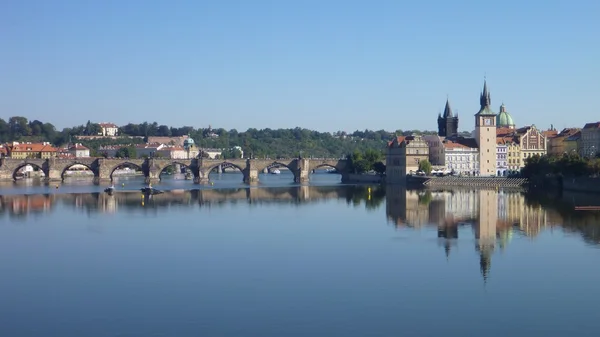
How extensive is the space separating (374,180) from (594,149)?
25.6 metres

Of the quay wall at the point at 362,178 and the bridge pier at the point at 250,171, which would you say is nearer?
the quay wall at the point at 362,178

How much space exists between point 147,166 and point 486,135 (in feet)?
140

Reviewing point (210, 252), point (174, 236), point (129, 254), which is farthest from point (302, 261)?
point (174, 236)

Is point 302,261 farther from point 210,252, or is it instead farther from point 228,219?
point 228,219

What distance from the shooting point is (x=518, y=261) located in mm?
31938

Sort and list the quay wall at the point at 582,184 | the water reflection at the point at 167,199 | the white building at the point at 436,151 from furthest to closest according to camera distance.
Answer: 1. the white building at the point at 436,151
2. the quay wall at the point at 582,184
3. the water reflection at the point at 167,199

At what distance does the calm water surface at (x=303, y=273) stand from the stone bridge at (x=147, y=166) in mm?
54851

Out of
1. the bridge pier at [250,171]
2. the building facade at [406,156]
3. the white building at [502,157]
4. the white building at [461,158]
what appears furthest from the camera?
the bridge pier at [250,171]

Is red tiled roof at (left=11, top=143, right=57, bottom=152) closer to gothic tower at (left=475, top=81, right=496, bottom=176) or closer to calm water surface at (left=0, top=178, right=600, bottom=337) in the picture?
gothic tower at (left=475, top=81, right=496, bottom=176)

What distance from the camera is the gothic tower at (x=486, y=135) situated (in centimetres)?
9906

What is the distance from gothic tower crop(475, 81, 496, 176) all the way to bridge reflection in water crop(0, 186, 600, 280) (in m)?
22.5

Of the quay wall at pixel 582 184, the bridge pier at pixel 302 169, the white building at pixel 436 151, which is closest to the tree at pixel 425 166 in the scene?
the white building at pixel 436 151

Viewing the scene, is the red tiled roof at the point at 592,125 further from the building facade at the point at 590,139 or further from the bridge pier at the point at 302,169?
the bridge pier at the point at 302,169

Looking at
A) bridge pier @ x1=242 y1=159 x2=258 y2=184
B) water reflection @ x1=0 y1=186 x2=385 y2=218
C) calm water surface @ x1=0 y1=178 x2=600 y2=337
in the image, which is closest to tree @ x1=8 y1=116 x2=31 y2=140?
bridge pier @ x1=242 y1=159 x2=258 y2=184
